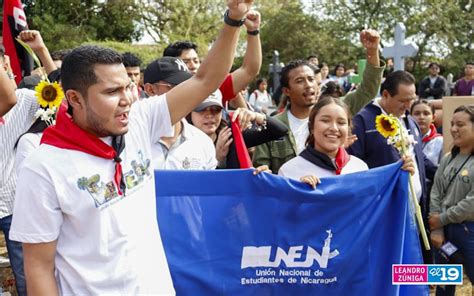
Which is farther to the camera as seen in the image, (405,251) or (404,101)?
(404,101)

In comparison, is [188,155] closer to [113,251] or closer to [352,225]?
[352,225]

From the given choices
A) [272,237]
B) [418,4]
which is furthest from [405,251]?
[418,4]

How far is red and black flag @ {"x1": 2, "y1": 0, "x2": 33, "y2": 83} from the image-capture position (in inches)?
183

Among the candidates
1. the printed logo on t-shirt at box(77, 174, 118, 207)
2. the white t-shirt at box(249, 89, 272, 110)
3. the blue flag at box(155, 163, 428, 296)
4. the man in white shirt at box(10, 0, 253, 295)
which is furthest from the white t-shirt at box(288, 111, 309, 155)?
the white t-shirt at box(249, 89, 272, 110)

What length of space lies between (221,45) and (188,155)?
44.7 inches

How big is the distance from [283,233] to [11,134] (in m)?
1.92

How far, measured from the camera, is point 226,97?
4.24m

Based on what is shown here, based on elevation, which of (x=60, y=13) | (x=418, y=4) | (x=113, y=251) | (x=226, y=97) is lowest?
(x=113, y=251)

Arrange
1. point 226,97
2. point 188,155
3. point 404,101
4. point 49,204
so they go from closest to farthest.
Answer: point 49,204 → point 188,155 → point 226,97 → point 404,101

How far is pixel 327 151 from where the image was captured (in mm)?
3836

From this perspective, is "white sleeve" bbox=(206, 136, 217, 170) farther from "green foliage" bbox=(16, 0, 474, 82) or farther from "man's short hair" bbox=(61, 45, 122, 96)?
"green foliage" bbox=(16, 0, 474, 82)

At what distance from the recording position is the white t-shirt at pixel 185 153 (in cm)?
344

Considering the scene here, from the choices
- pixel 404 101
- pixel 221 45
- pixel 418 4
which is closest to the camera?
pixel 221 45

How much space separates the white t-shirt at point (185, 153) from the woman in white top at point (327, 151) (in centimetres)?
56
